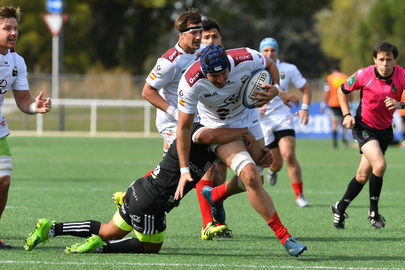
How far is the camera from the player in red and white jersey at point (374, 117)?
8070 mm

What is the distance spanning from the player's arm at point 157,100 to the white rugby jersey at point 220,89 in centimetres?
105

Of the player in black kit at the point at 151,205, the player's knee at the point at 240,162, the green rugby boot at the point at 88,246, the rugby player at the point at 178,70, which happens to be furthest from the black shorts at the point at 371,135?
the green rugby boot at the point at 88,246

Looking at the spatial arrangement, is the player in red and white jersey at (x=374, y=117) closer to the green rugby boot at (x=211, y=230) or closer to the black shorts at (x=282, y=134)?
the green rugby boot at (x=211, y=230)

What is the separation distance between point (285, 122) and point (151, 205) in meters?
4.64

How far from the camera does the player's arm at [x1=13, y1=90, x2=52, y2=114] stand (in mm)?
6543

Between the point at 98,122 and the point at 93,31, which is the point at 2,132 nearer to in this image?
the point at 98,122

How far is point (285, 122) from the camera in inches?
418

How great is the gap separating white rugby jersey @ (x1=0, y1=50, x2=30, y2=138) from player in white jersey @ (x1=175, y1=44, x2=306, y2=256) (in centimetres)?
154

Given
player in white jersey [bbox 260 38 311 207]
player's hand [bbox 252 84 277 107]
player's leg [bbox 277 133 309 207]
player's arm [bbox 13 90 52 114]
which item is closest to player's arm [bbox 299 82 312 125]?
player in white jersey [bbox 260 38 311 207]

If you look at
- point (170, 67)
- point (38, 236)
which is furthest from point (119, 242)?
point (170, 67)

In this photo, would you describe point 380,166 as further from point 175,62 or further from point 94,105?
point 94,105

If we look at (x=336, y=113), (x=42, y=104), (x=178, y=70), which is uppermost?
(x=178, y=70)

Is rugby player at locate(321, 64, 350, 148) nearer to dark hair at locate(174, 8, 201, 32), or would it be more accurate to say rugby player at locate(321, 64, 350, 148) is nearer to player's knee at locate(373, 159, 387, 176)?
player's knee at locate(373, 159, 387, 176)

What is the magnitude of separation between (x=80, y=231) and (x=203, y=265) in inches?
50.6
